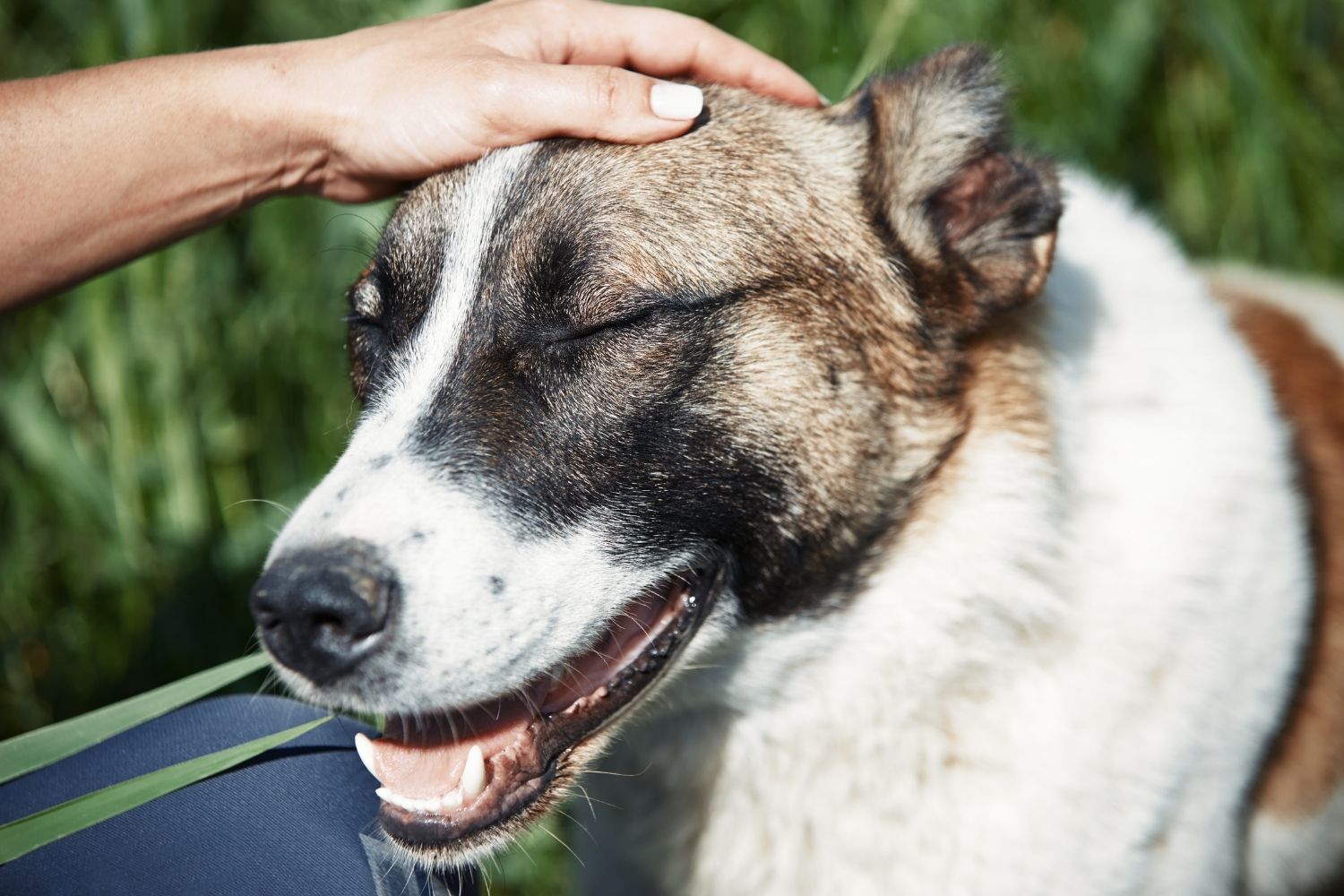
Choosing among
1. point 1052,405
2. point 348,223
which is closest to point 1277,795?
point 1052,405

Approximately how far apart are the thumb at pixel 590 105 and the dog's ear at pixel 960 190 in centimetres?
38

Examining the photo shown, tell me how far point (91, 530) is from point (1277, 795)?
9.76ft

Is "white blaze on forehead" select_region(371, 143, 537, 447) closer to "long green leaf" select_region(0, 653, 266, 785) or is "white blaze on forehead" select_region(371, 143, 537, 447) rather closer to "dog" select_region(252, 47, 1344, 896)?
"dog" select_region(252, 47, 1344, 896)

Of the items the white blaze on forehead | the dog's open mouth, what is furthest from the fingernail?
the dog's open mouth

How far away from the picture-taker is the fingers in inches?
85.4

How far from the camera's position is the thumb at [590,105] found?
1.95 metres

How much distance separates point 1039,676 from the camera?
2.09m

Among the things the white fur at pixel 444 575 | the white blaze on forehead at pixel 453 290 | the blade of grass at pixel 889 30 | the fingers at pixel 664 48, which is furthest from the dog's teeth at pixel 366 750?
the blade of grass at pixel 889 30

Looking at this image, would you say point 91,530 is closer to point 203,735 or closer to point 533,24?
point 203,735

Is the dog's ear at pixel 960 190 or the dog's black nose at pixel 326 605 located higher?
the dog's ear at pixel 960 190

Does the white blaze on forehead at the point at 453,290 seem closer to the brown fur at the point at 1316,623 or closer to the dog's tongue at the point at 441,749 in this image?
the dog's tongue at the point at 441,749

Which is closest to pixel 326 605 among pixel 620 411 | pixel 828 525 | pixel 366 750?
pixel 366 750

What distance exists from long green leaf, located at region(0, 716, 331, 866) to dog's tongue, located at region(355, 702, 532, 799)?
21cm

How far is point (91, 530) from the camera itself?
3.44 meters
